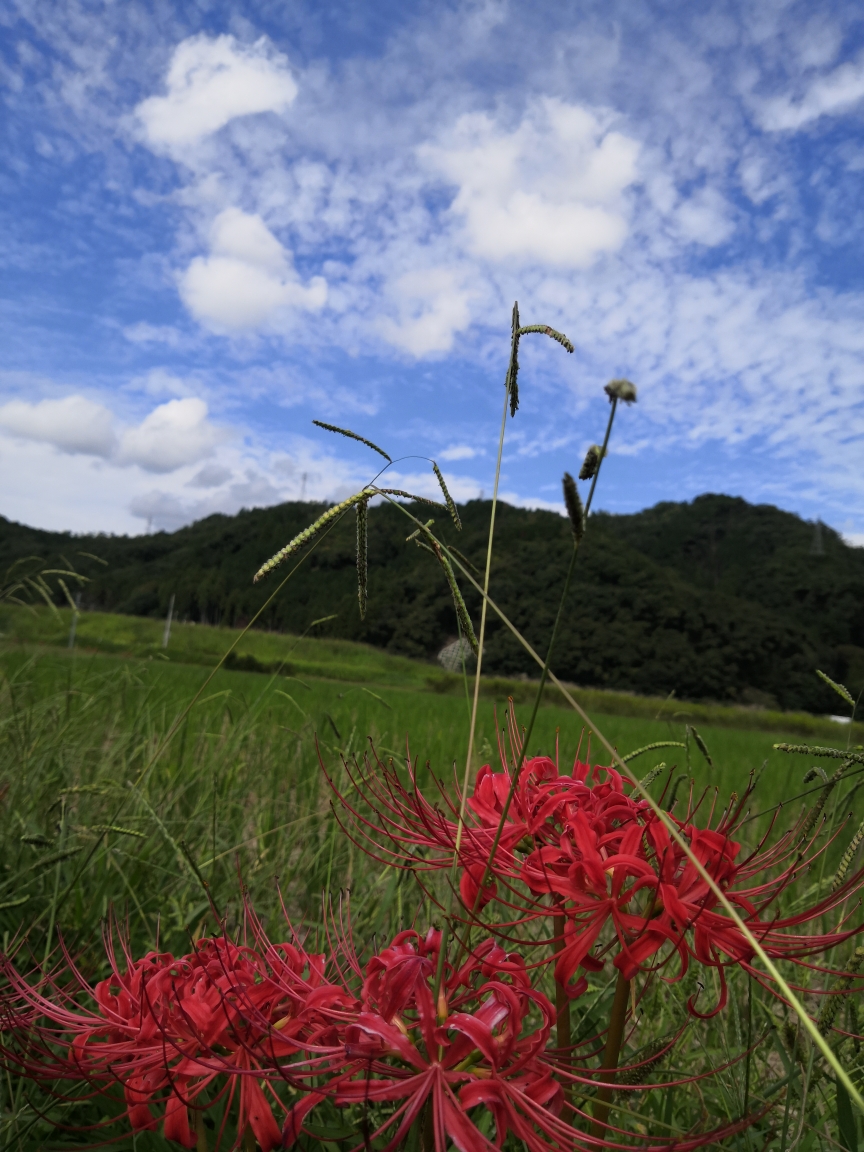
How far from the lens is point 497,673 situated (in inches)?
1622

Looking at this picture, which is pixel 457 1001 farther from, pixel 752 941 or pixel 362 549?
pixel 362 549

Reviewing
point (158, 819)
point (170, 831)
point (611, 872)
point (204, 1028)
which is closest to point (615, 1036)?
point (611, 872)

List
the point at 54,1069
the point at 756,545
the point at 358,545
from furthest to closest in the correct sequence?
the point at 756,545 < the point at 358,545 < the point at 54,1069

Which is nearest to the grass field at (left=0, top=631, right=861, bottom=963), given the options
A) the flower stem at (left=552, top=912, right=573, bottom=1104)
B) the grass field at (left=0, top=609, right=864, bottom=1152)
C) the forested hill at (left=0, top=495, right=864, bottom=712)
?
the grass field at (left=0, top=609, right=864, bottom=1152)

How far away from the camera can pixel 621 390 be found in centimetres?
63

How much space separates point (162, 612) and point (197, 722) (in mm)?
53503

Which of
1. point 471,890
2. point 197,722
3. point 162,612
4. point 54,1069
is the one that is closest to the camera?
point 54,1069

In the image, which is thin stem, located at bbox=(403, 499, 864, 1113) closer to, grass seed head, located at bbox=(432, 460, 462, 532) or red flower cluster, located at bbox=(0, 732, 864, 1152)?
red flower cluster, located at bbox=(0, 732, 864, 1152)

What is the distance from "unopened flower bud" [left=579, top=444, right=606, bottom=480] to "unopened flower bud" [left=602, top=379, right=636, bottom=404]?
6 centimetres

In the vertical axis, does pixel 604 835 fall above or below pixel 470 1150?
above

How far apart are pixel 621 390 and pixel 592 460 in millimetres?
90

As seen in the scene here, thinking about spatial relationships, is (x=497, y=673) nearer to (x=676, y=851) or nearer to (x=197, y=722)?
(x=197, y=722)

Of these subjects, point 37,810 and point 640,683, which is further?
point 640,683

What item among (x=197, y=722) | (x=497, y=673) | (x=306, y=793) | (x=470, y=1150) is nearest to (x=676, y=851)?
(x=470, y=1150)
